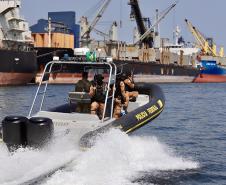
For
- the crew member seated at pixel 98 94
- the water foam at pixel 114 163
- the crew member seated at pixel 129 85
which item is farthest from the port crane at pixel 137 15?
the water foam at pixel 114 163

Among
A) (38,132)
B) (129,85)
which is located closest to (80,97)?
(129,85)

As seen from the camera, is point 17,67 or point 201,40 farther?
point 201,40

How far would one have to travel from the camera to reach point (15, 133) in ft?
32.1

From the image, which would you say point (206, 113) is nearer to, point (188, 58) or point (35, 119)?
point (35, 119)

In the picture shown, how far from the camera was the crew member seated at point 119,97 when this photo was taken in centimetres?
1273

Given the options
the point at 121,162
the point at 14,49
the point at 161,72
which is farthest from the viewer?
the point at 161,72

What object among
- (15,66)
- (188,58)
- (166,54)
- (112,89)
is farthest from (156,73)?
(112,89)

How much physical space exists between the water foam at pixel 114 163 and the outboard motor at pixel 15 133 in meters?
1.17

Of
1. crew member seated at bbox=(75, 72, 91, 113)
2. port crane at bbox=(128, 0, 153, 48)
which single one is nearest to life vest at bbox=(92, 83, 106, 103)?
crew member seated at bbox=(75, 72, 91, 113)

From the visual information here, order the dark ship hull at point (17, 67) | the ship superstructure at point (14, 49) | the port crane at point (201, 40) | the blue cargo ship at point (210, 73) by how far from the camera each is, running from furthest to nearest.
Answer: the port crane at point (201, 40)
the blue cargo ship at point (210, 73)
the ship superstructure at point (14, 49)
the dark ship hull at point (17, 67)

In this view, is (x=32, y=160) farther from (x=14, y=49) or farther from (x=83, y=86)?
(x=14, y=49)

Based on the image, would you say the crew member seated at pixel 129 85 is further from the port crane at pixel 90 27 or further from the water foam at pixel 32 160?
the port crane at pixel 90 27

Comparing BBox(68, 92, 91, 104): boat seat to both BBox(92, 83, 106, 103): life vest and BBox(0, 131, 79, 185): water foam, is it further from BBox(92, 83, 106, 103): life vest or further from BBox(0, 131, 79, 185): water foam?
BBox(0, 131, 79, 185): water foam

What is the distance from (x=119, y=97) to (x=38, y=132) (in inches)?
141
